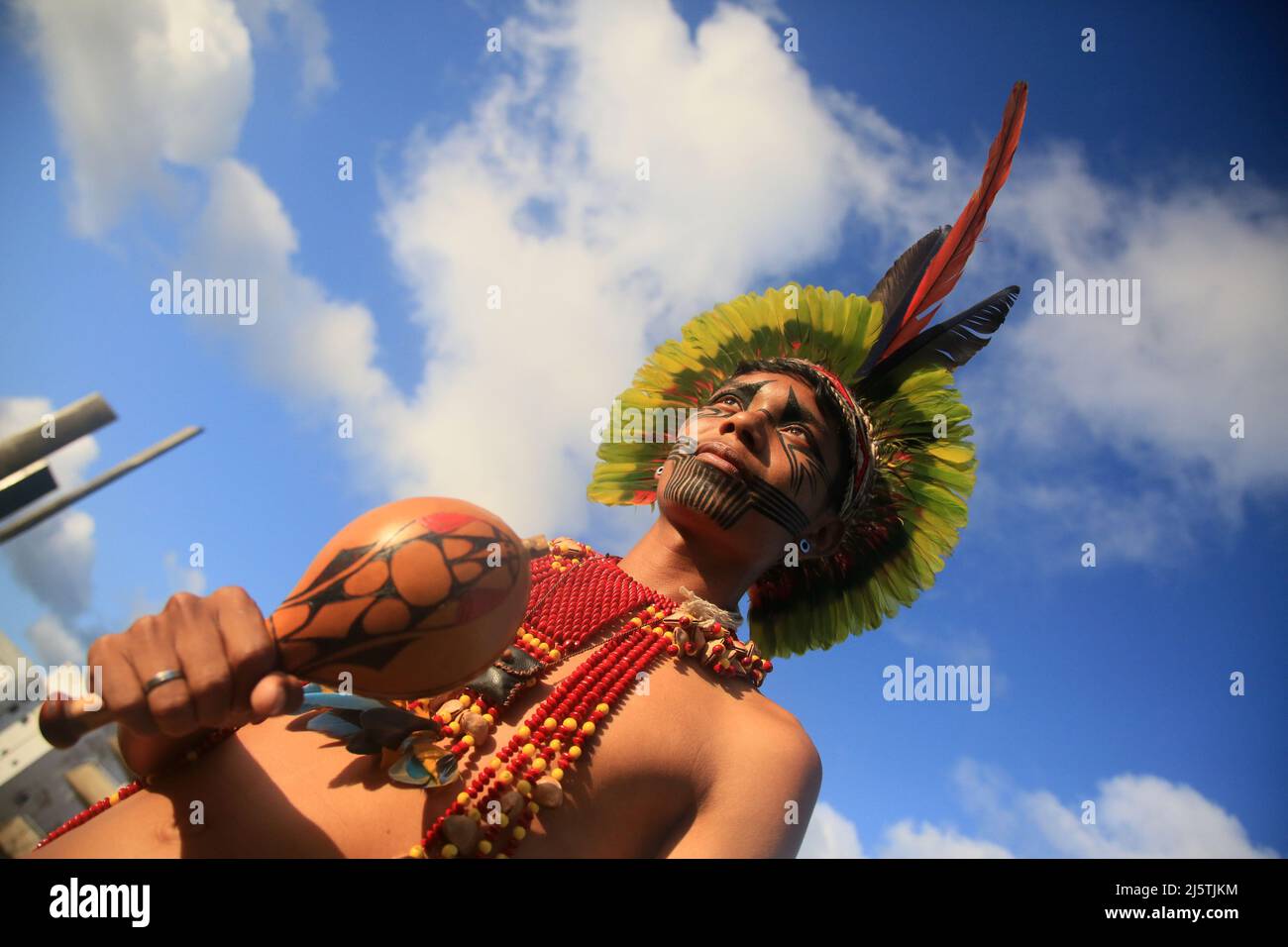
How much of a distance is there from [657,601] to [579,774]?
83 cm

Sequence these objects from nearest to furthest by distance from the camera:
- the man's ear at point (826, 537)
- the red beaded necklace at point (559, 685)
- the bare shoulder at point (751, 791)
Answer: the red beaded necklace at point (559, 685) → the bare shoulder at point (751, 791) → the man's ear at point (826, 537)

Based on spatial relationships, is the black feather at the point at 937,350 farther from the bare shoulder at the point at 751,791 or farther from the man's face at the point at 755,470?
the bare shoulder at the point at 751,791

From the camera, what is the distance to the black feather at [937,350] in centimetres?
377

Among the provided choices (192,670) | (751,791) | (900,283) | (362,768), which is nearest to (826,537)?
(751,791)

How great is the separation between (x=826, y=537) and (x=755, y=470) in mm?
752

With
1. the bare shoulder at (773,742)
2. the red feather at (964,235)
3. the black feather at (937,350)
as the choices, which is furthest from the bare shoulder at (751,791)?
the red feather at (964,235)

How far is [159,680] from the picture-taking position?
1278 mm

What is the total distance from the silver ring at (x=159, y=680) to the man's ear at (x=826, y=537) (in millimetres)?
2594

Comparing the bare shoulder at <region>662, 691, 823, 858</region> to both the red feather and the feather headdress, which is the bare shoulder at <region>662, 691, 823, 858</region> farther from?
the red feather

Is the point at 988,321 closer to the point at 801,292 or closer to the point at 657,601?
the point at 801,292

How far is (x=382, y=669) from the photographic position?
1517mm

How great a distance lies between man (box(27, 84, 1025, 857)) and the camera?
1.79 metres

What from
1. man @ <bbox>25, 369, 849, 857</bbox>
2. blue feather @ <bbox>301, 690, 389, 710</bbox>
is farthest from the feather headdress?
blue feather @ <bbox>301, 690, 389, 710</bbox>
